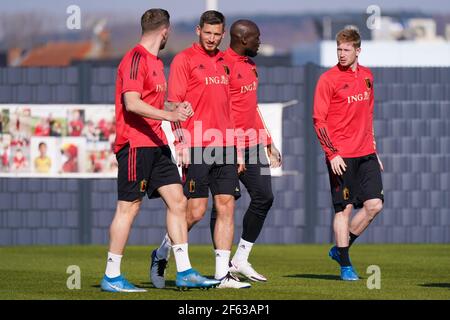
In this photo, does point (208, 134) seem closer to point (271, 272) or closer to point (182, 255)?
point (182, 255)

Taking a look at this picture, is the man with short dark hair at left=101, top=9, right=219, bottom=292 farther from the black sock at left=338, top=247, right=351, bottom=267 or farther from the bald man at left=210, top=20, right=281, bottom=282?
the black sock at left=338, top=247, right=351, bottom=267

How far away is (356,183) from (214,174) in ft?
5.74

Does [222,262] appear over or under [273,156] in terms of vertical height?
under

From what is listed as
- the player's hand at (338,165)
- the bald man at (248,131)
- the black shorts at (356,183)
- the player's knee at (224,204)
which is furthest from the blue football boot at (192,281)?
the black shorts at (356,183)

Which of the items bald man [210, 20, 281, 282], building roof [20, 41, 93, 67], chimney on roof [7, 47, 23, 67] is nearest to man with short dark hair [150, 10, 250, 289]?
bald man [210, 20, 281, 282]

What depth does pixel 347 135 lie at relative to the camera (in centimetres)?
1302

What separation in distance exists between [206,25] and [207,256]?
5729mm

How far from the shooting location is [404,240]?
2002 cm

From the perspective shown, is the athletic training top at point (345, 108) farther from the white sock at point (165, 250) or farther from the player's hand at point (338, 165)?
the white sock at point (165, 250)

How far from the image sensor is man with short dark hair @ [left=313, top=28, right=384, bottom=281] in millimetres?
12875

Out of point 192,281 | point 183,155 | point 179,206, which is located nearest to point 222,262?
point 192,281

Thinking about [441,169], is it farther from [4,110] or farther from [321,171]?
[4,110]
